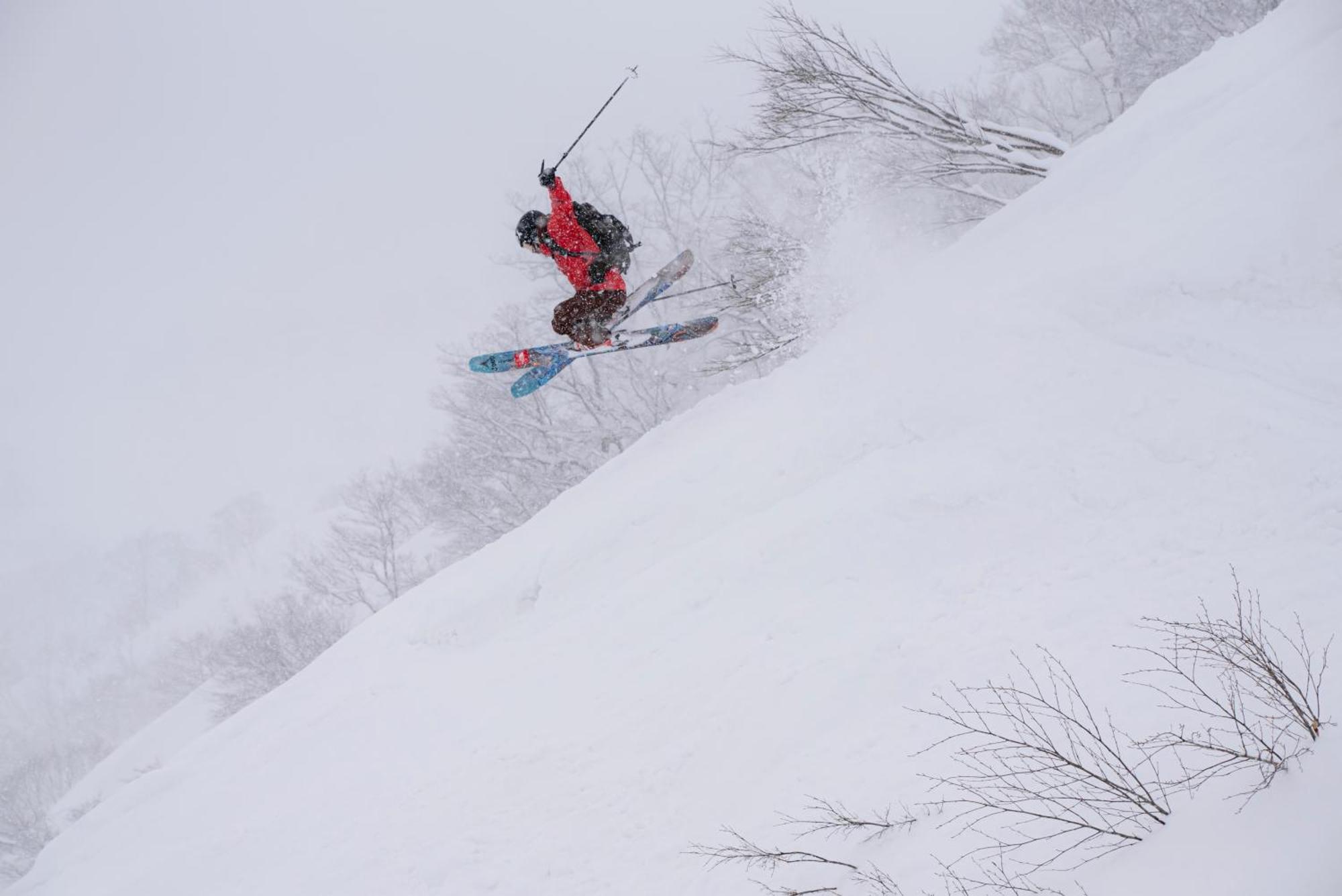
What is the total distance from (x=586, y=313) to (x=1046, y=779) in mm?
9105

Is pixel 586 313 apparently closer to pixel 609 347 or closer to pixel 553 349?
pixel 609 347

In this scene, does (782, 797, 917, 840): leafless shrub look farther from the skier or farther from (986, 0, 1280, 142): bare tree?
(986, 0, 1280, 142): bare tree

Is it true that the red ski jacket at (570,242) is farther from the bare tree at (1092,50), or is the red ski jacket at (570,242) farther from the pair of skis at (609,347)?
the bare tree at (1092,50)

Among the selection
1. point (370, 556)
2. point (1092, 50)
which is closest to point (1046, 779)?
point (370, 556)

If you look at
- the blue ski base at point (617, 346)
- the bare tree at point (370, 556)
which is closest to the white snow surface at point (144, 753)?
the bare tree at point (370, 556)

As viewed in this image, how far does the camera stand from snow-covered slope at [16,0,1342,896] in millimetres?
5176

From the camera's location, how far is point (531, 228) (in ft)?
30.9

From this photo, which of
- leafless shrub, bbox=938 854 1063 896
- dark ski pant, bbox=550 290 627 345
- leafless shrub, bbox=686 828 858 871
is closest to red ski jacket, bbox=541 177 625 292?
dark ski pant, bbox=550 290 627 345

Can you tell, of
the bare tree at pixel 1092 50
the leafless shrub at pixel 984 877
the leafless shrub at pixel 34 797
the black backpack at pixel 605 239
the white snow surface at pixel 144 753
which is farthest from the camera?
the leafless shrub at pixel 34 797

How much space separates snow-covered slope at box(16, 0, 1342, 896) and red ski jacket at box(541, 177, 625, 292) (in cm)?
375

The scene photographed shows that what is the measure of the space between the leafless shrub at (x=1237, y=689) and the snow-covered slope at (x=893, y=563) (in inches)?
9.3

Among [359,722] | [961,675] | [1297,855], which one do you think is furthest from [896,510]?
[359,722]

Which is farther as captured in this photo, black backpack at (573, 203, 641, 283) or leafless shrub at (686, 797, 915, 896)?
black backpack at (573, 203, 641, 283)

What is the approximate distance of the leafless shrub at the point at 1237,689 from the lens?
2.81 m
